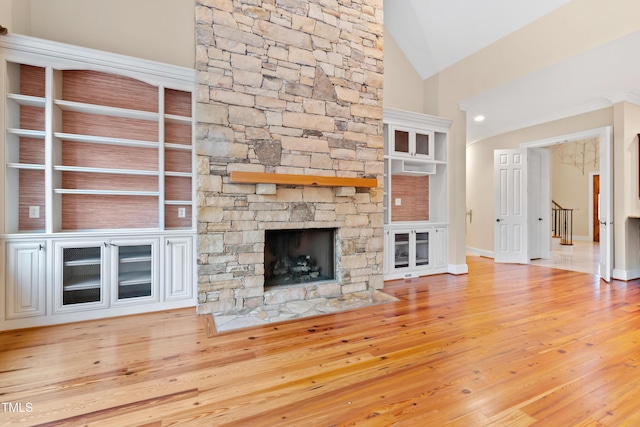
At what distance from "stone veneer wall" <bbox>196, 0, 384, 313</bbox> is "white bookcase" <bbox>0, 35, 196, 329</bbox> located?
0.44 m

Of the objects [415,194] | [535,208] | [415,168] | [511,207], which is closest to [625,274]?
[511,207]

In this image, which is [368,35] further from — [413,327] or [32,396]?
[32,396]

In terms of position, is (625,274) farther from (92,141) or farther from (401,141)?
(92,141)

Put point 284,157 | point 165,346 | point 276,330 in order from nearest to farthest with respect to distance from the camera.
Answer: point 165,346 → point 276,330 → point 284,157

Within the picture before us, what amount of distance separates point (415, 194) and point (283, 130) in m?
2.65

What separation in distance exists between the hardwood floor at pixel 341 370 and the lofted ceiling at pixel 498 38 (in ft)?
9.87

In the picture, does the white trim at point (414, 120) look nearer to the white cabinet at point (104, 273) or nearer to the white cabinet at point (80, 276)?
the white cabinet at point (104, 273)

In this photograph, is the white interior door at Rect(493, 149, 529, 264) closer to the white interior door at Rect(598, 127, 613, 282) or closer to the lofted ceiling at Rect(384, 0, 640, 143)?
the lofted ceiling at Rect(384, 0, 640, 143)

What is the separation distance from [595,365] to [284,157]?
124 inches

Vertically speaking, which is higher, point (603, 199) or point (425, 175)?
point (425, 175)

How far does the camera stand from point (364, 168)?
12.5 feet

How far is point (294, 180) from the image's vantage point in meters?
3.17

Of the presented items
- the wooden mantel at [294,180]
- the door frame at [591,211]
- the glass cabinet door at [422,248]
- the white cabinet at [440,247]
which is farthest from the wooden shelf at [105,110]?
the door frame at [591,211]

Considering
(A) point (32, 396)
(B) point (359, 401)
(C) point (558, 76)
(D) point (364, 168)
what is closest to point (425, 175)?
(D) point (364, 168)
